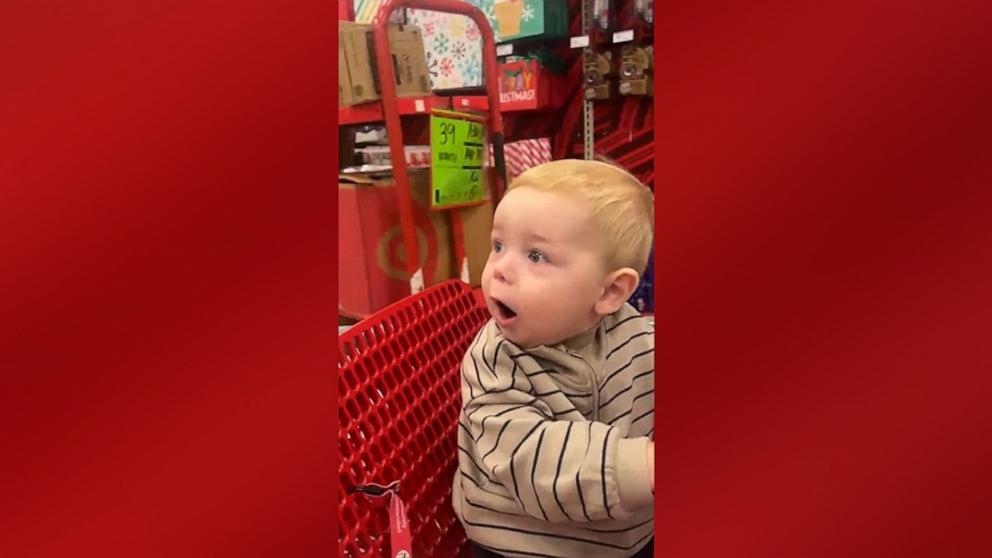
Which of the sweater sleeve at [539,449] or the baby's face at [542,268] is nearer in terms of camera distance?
the sweater sleeve at [539,449]

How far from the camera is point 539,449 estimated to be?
0.86m

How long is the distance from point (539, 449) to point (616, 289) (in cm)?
23

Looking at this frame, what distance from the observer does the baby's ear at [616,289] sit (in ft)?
3.25

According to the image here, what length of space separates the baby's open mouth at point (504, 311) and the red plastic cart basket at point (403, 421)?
0.66ft

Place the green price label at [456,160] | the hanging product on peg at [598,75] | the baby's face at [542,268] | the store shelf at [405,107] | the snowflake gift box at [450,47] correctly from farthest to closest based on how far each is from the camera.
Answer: the snowflake gift box at [450,47] → the hanging product on peg at [598,75] → the store shelf at [405,107] → the green price label at [456,160] → the baby's face at [542,268]

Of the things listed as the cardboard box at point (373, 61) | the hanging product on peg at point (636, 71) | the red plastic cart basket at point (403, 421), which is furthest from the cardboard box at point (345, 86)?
the red plastic cart basket at point (403, 421)

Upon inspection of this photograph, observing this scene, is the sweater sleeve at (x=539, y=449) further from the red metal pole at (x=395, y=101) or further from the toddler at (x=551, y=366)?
the red metal pole at (x=395, y=101)

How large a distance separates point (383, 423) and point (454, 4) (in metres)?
0.91

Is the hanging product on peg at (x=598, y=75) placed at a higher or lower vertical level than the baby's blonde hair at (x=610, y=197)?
higher

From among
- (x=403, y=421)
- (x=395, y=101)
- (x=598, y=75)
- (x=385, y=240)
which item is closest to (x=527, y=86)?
(x=598, y=75)

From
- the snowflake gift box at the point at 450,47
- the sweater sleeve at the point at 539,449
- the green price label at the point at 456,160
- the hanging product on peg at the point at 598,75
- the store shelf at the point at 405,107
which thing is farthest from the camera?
the snowflake gift box at the point at 450,47

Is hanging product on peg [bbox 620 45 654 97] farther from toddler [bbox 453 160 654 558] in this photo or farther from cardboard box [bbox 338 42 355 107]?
toddler [bbox 453 160 654 558]

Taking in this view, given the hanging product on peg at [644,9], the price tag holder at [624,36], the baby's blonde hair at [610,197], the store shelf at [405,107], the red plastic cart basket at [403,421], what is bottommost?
the red plastic cart basket at [403,421]

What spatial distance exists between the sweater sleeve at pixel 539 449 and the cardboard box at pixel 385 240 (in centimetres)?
106
